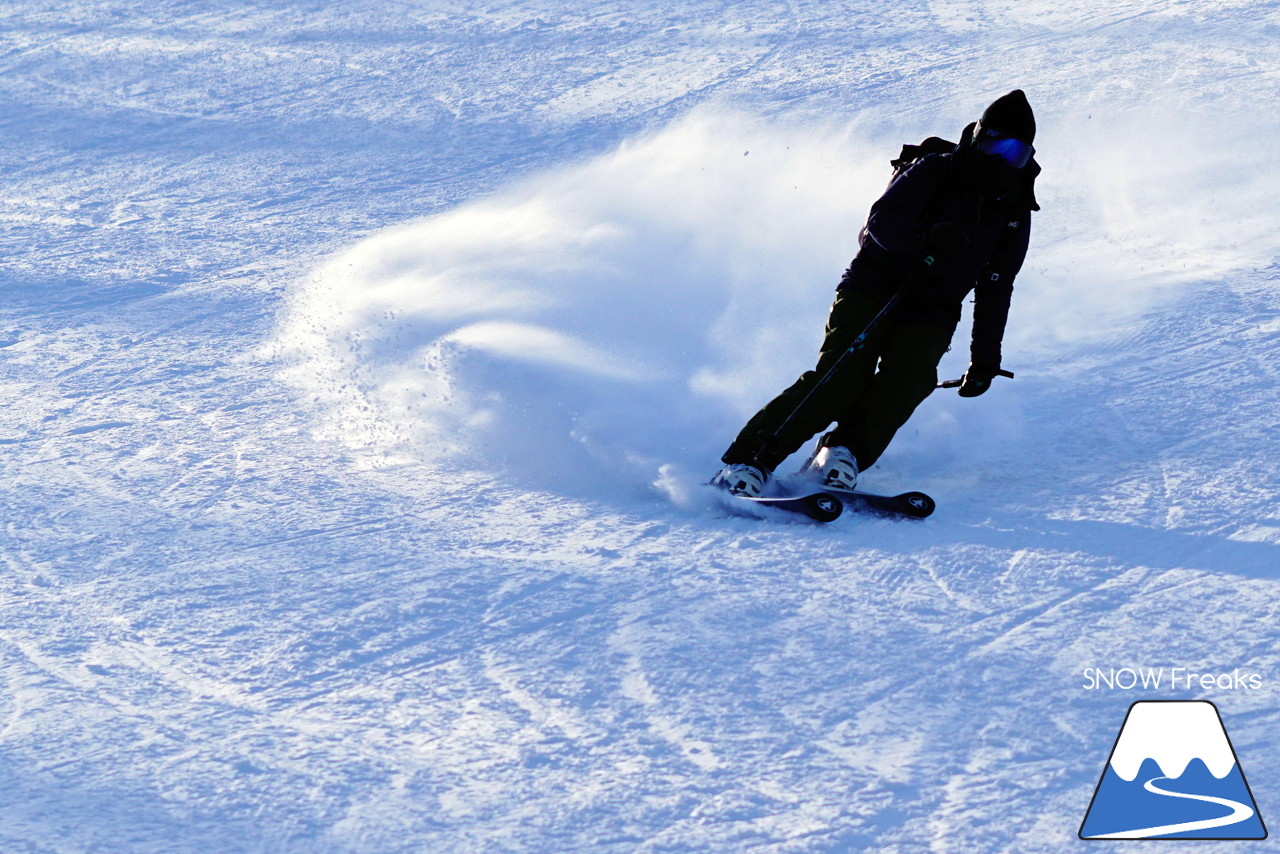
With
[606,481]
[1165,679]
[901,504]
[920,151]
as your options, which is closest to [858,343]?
[901,504]

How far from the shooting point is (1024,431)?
4.85 metres

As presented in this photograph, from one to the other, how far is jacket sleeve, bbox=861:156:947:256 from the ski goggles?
0.62 ft

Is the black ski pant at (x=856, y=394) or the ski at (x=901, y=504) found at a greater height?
the black ski pant at (x=856, y=394)

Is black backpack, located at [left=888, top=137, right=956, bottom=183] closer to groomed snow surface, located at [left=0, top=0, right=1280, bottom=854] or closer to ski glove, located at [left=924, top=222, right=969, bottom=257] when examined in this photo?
ski glove, located at [left=924, top=222, right=969, bottom=257]

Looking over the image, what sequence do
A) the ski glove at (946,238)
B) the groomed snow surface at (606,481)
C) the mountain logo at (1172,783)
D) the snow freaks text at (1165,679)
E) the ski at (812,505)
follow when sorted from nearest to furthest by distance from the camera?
the mountain logo at (1172,783) < the groomed snow surface at (606,481) < the snow freaks text at (1165,679) < the ski at (812,505) < the ski glove at (946,238)

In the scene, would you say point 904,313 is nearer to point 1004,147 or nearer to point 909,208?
point 909,208

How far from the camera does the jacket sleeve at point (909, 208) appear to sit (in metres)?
4.24

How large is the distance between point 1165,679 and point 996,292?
1.60 meters

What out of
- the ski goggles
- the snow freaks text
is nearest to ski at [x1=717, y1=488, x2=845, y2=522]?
the snow freaks text

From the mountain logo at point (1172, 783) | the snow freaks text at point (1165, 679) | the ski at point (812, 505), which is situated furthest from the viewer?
the ski at point (812, 505)

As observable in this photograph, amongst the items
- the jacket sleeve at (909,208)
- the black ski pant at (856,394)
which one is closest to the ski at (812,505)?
the black ski pant at (856,394)

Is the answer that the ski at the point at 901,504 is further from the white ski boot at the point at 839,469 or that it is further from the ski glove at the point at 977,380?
the ski glove at the point at 977,380

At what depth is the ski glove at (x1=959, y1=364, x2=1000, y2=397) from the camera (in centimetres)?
433

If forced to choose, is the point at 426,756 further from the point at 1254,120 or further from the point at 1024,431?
the point at 1254,120
